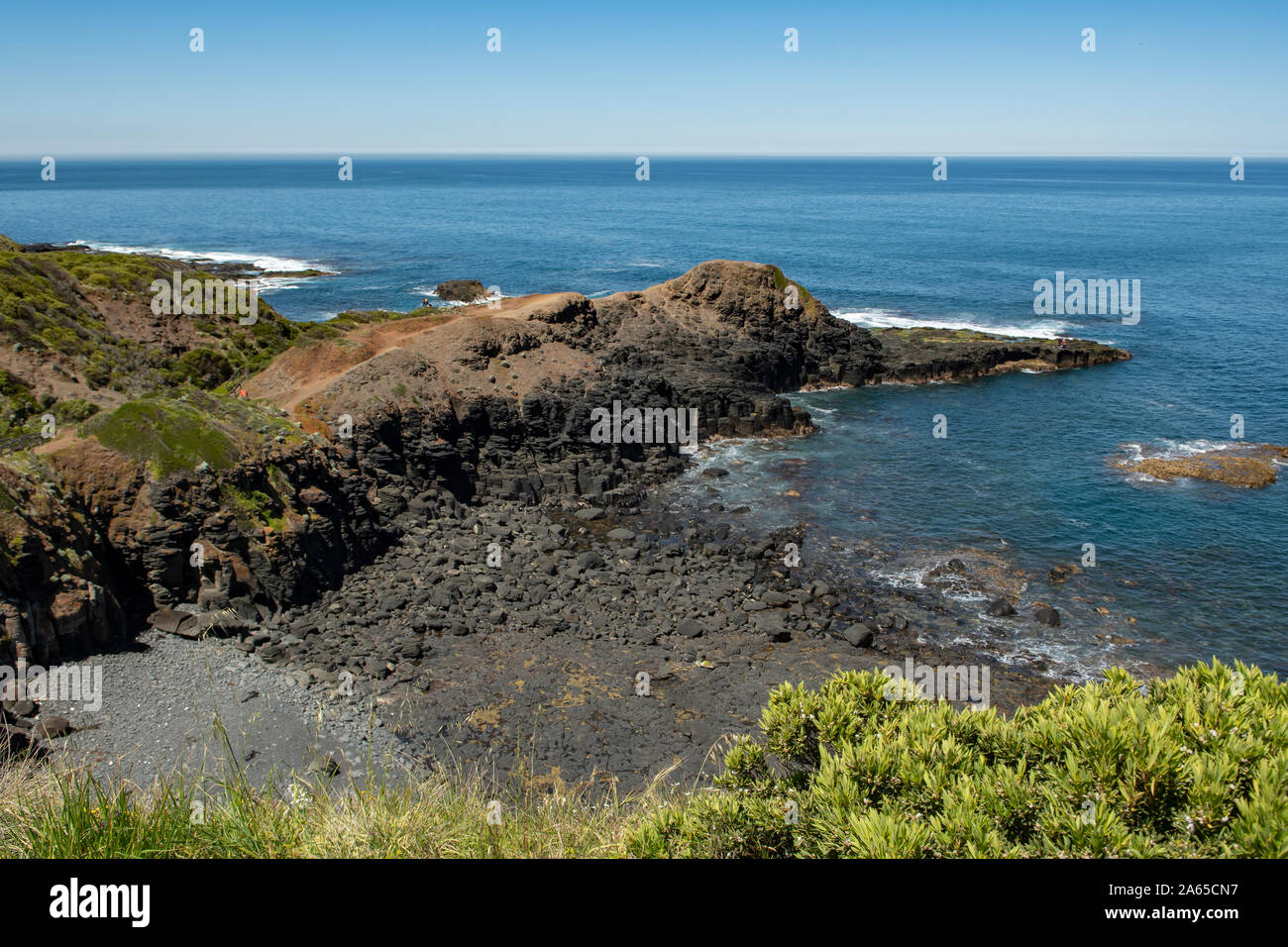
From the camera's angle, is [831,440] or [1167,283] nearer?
[831,440]

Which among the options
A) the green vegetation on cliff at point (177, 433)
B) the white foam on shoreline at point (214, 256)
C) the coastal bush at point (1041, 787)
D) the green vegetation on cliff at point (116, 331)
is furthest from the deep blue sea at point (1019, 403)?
the green vegetation on cliff at point (116, 331)

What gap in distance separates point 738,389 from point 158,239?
122643mm

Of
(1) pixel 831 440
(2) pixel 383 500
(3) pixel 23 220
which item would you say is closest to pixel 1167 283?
(1) pixel 831 440

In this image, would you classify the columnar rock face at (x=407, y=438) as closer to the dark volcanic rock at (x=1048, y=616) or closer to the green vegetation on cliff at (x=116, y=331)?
the green vegetation on cliff at (x=116, y=331)

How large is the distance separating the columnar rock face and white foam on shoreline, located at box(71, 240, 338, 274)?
7005 cm

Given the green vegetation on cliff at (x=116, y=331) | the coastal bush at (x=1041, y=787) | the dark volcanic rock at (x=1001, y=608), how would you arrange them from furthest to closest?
the green vegetation on cliff at (x=116, y=331), the dark volcanic rock at (x=1001, y=608), the coastal bush at (x=1041, y=787)

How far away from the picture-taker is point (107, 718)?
22.0 meters

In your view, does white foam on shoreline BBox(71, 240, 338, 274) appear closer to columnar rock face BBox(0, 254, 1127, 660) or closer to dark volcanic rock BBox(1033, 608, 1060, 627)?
columnar rock face BBox(0, 254, 1127, 660)

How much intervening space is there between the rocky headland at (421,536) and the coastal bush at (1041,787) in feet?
15.2

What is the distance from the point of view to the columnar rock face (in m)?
26.5

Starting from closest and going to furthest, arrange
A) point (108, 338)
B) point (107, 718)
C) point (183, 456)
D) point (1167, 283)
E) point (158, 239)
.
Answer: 1. point (107, 718)
2. point (183, 456)
3. point (108, 338)
4. point (1167, 283)
5. point (158, 239)

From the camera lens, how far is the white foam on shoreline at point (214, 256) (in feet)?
362
